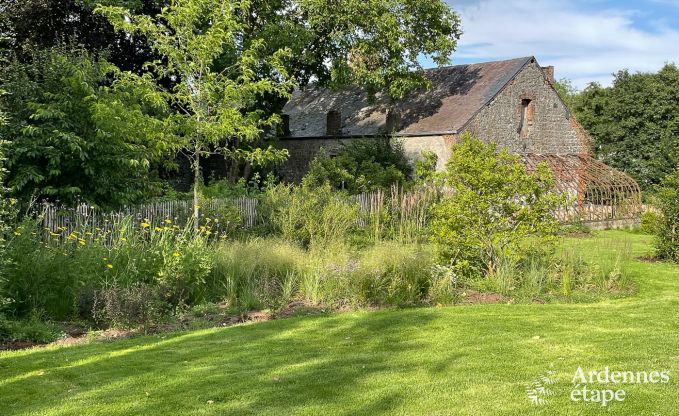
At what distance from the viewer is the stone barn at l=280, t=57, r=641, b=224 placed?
24078mm

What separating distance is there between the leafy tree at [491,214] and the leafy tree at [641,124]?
26316 millimetres

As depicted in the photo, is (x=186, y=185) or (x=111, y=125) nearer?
(x=111, y=125)

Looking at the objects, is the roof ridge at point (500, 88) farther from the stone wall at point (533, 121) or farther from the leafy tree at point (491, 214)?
the leafy tree at point (491, 214)

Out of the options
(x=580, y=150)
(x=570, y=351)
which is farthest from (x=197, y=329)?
(x=580, y=150)

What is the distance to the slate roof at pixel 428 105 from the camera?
24.2m

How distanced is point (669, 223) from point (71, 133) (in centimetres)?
1243

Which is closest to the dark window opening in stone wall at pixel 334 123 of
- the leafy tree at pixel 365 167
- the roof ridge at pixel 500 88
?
the leafy tree at pixel 365 167

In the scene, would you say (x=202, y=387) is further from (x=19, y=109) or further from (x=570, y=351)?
(x=19, y=109)

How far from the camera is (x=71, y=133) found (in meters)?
10.1

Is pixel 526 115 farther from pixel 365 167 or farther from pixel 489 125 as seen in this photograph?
pixel 365 167

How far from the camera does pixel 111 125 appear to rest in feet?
33.4

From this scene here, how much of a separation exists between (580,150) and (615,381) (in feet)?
85.2

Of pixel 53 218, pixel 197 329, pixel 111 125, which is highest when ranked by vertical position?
pixel 111 125

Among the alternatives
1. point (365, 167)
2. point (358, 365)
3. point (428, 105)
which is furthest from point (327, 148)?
point (358, 365)
